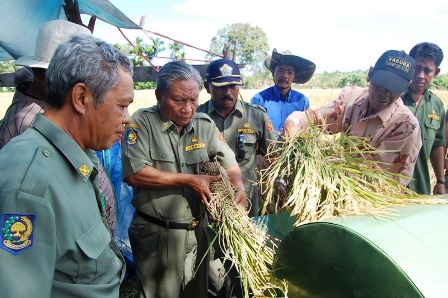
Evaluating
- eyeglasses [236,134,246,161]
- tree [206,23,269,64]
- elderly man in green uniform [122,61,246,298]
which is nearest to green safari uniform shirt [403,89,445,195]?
eyeglasses [236,134,246,161]

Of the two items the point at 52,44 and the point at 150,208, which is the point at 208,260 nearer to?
the point at 150,208

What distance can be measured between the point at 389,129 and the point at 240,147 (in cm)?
133

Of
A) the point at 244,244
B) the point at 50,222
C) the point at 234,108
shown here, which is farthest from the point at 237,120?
the point at 50,222

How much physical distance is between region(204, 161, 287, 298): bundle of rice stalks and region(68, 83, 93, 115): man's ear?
3.54 feet

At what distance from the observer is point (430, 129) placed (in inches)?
158

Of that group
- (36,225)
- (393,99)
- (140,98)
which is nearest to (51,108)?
(36,225)

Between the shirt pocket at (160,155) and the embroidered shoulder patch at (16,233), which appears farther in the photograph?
the shirt pocket at (160,155)

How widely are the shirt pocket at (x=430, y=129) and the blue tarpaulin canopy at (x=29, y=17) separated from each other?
329cm

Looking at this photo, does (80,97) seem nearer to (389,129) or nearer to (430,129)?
(389,129)

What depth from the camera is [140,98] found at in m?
17.1

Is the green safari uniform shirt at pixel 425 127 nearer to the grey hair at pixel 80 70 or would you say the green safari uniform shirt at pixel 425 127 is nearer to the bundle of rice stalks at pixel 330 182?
the bundle of rice stalks at pixel 330 182

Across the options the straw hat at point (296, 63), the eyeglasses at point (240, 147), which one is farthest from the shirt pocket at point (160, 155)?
the straw hat at point (296, 63)

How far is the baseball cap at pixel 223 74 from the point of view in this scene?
11.5 ft

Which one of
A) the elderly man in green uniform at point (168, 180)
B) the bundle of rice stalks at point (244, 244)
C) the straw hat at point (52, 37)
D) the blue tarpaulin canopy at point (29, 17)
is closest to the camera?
the bundle of rice stalks at point (244, 244)
